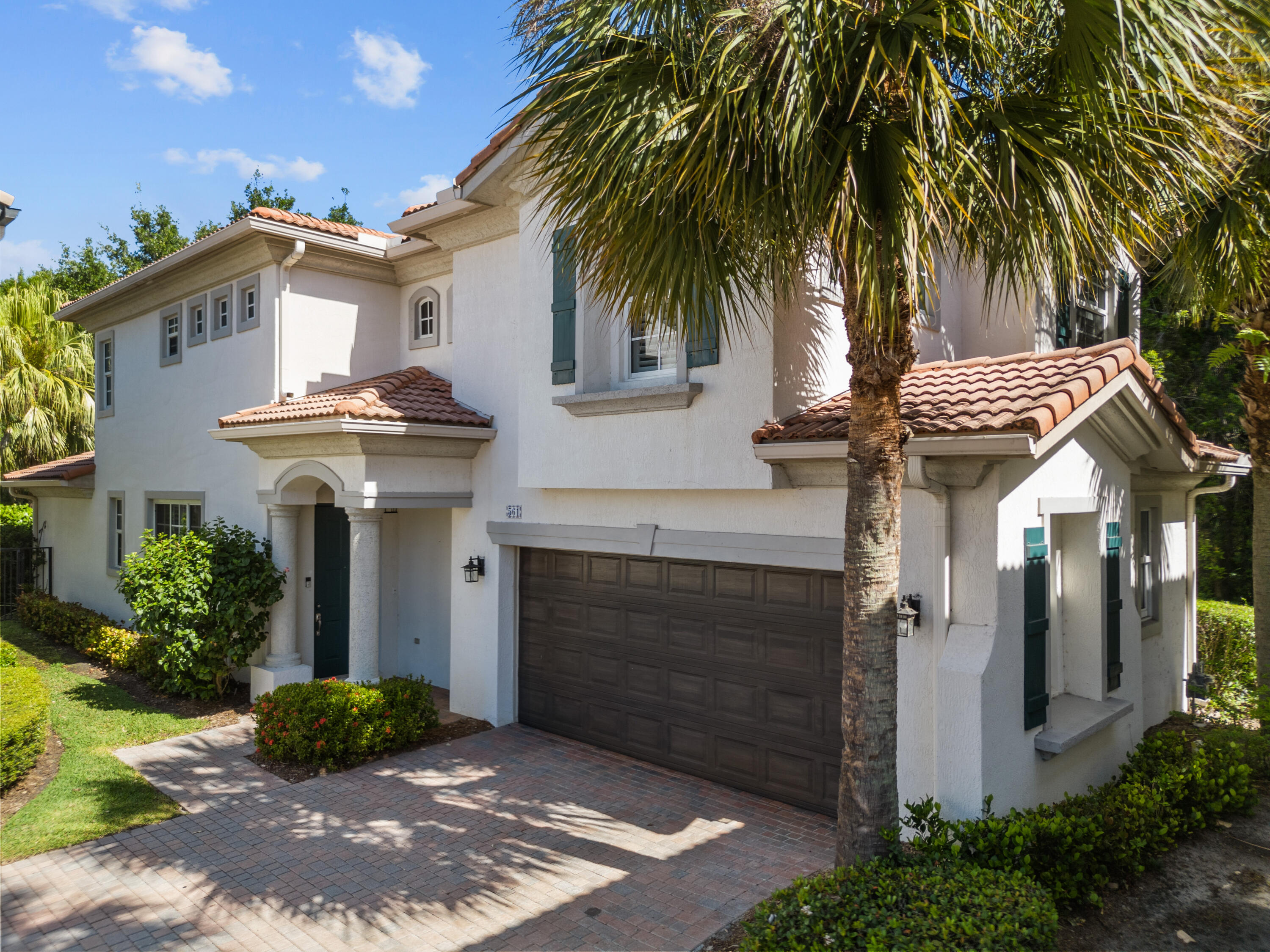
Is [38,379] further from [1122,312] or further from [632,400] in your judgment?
[1122,312]

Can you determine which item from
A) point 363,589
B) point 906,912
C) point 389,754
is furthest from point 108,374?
point 906,912

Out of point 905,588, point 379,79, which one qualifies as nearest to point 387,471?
point 905,588

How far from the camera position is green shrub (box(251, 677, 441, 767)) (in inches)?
380

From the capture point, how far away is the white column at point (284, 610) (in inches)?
486

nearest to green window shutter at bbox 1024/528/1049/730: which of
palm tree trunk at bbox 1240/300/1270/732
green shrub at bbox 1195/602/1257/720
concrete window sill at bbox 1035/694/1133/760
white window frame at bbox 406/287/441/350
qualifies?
concrete window sill at bbox 1035/694/1133/760

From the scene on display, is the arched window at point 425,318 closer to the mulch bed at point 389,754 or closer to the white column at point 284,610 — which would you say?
the white column at point 284,610

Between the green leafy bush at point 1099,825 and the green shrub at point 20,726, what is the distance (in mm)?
9289

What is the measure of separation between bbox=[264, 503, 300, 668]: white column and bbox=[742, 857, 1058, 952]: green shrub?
947 cm

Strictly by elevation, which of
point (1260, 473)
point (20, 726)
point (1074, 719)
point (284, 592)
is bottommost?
point (20, 726)

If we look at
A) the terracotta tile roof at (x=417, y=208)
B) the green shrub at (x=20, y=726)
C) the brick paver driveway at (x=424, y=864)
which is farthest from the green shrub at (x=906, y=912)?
the terracotta tile roof at (x=417, y=208)

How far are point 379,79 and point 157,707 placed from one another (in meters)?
13.6

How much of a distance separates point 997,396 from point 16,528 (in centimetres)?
2720

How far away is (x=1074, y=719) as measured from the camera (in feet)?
25.5

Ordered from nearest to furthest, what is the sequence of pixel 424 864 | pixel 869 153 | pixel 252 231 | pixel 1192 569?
1. pixel 869 153
2. pixel 424 864
3. pixel 1192 569
4. pixel 252 231
